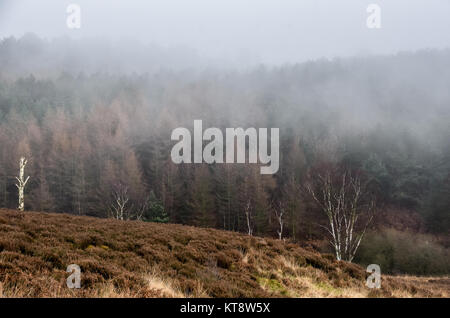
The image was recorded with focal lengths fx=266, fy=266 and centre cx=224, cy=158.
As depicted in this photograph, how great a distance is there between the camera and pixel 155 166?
4859 centimetres

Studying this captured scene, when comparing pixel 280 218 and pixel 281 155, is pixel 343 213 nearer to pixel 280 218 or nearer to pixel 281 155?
pixel 280 218

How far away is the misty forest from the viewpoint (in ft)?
113

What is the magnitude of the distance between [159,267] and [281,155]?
5292cm

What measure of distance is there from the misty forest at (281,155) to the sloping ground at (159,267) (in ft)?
25.5

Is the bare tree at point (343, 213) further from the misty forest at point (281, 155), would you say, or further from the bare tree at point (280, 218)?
the bare tree at point (280, 218)

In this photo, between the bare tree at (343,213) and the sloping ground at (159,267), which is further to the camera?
the bare tree at (343,213)

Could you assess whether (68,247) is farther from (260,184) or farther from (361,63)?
(361,63)

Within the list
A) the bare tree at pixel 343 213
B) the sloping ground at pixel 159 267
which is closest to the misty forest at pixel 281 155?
the bare tree at pixel 343 213

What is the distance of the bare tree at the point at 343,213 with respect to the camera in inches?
655

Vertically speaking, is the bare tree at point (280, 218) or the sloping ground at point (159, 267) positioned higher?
the sloping ground at point (159, 267)

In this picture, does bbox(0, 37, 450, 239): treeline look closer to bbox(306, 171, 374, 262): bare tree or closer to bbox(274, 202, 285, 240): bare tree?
bbox(274, 202, 285, 240): bare tree

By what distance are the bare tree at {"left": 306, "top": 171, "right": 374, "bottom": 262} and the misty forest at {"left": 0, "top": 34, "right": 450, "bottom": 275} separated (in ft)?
0.80

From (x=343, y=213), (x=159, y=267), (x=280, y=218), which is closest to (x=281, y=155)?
(x=280, y=218)
